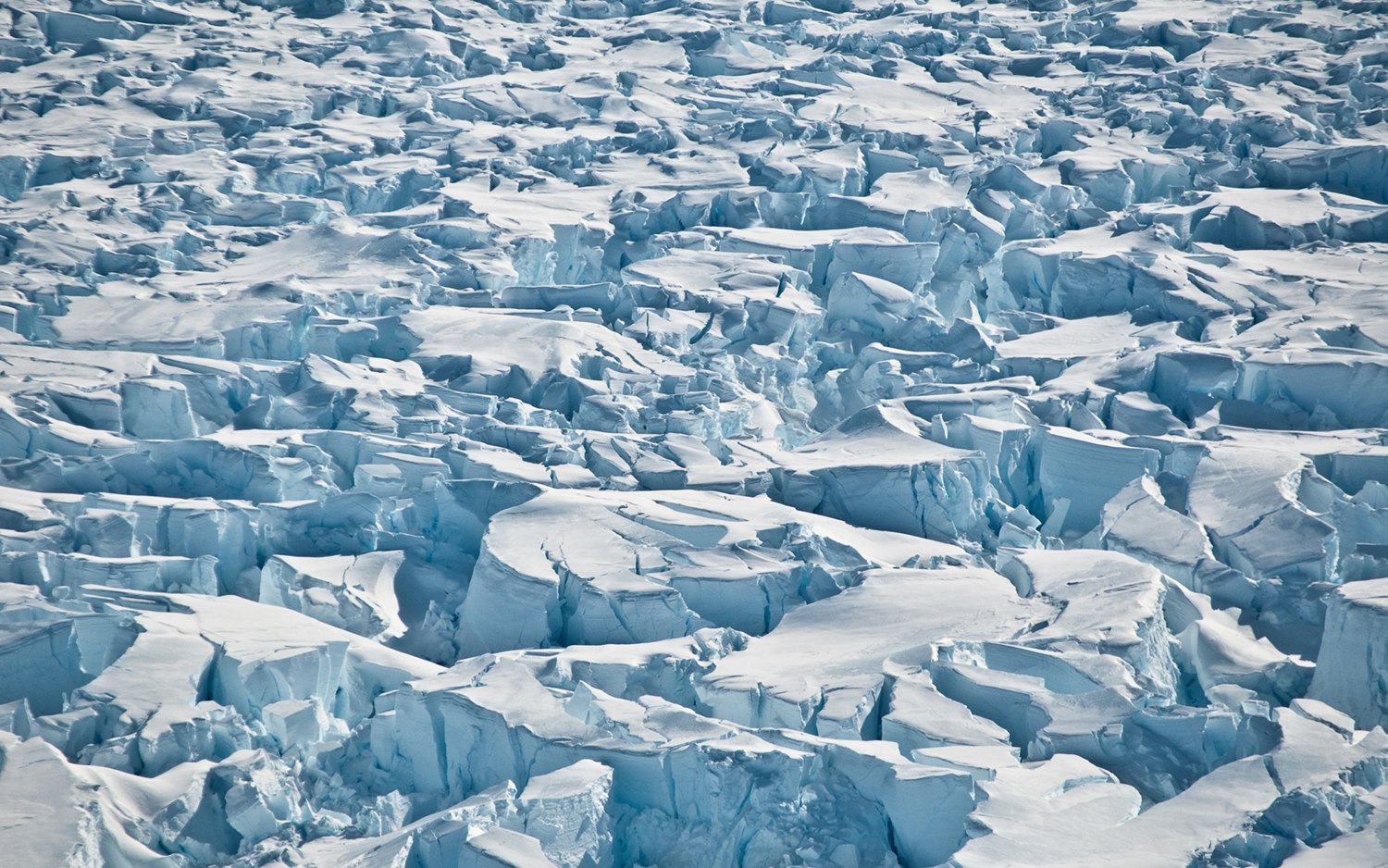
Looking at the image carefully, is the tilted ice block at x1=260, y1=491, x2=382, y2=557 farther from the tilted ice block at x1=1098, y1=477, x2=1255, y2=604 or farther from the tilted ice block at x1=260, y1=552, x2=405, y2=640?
the tilted ice block at x1=1098, y1=477, x2=1255, y2=604

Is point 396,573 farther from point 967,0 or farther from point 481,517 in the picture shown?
point 967,0

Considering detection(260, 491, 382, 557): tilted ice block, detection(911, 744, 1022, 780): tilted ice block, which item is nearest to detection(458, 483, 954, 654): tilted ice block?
detection(260, 491, 382, 557): tilted ice block

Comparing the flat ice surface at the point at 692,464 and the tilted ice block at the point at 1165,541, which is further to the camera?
the tilted ice block at the point at 1165,541

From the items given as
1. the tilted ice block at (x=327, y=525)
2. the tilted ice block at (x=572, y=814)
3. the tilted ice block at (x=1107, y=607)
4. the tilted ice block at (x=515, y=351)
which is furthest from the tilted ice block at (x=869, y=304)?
the tilted ice block at (x=572, y=814)

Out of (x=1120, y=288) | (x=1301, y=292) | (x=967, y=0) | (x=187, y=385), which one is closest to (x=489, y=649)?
(x=187, y=385)

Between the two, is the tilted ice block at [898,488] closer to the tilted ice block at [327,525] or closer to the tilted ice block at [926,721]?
the tilted ice block at [926,721]

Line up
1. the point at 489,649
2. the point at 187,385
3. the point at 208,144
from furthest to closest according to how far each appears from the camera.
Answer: the point at 208,144 < the point at 187,385 < the point at 489,649

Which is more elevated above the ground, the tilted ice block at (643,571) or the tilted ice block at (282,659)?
the tilted ice block at (643,571)
